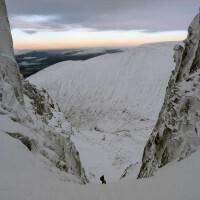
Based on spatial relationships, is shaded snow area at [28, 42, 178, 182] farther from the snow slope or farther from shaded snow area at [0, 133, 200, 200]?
shaded snow area at [0, 133, 200, 200]

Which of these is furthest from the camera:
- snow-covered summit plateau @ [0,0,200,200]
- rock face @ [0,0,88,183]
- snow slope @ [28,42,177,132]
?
snow slope @ [28,42,177,132]

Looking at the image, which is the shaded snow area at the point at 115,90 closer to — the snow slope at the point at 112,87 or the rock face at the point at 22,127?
the snow slope at the point at 112,87

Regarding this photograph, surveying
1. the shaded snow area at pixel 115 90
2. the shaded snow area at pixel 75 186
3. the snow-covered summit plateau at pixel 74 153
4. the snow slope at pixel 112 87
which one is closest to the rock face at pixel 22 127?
the snow-covered summit plateau at pixel 74 153

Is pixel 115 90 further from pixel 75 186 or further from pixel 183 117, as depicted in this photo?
pixel 75 186

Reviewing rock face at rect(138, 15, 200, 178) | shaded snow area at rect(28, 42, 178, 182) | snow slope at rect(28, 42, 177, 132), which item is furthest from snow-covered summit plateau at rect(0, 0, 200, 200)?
snow slope at rect(28, 42, 177, 132)

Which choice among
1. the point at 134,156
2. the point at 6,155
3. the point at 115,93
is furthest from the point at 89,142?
the point at 115,93

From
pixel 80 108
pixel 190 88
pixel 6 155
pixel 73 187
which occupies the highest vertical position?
pixel 190 88

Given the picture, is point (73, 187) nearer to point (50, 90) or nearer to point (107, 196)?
point (107, 196)
